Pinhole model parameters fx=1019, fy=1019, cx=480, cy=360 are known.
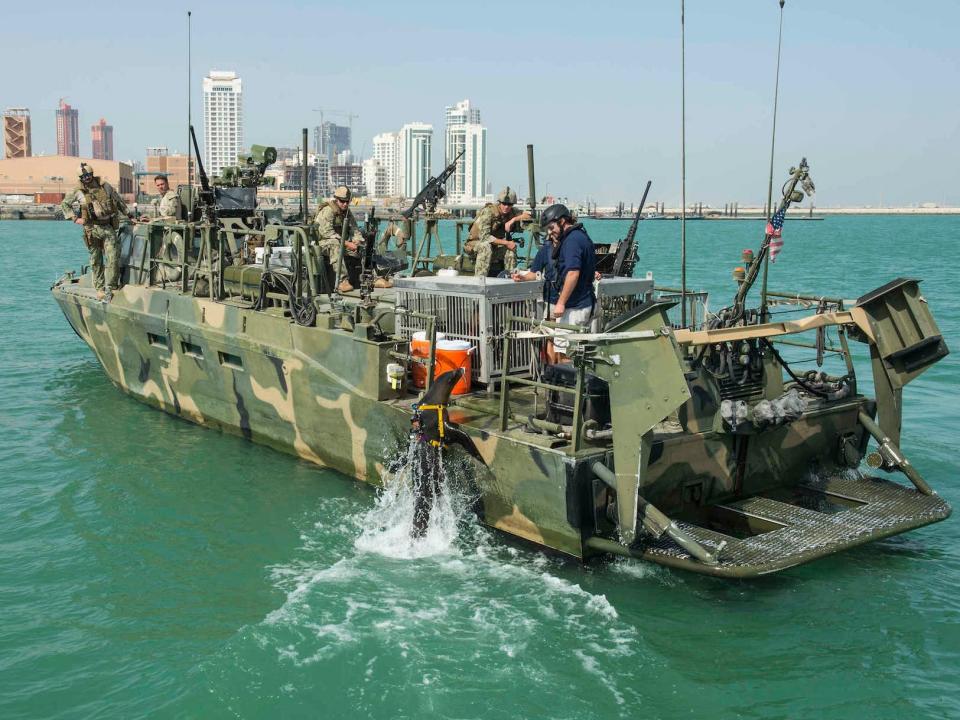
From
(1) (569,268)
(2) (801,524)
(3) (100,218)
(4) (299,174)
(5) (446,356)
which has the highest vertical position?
(4) (299,174)

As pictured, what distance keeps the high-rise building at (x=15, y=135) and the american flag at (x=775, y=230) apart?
140 meters

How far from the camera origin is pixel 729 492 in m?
9.66

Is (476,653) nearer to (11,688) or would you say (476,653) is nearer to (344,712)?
(344,712)

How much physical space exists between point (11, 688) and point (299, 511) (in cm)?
371

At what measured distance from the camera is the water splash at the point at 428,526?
31.0 ft

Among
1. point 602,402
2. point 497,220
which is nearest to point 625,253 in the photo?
point 497,220

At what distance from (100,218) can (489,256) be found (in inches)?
247

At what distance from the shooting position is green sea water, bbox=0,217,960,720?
7164mm

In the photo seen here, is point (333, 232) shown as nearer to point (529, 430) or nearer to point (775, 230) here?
point (529, 430)

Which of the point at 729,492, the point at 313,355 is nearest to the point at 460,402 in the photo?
the point at 313,355

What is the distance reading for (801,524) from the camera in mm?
8953

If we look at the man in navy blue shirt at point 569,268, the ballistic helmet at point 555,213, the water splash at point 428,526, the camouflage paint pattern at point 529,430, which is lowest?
the water splash at point 428,526

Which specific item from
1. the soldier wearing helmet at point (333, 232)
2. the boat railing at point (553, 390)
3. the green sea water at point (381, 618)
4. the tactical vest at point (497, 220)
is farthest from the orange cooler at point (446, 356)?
the tactical vest at point (497, 220)

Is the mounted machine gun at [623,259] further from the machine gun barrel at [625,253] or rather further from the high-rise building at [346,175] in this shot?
the high-rise building at [346,175]
